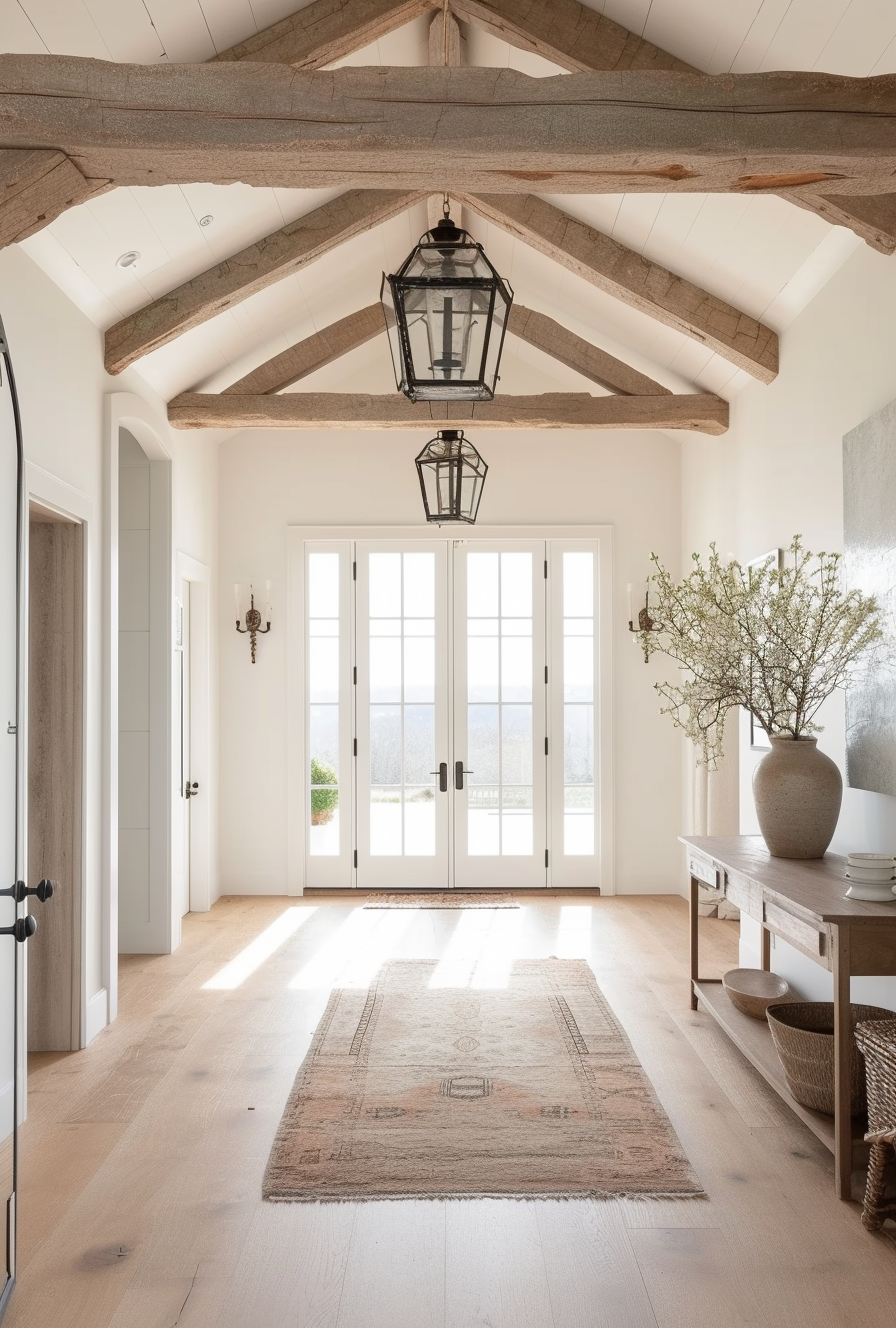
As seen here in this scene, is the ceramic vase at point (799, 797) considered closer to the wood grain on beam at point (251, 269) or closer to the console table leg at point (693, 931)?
the console table leg at point (693, 931)

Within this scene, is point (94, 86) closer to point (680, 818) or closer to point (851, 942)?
point (851, 942)

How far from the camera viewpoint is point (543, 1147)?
3082 millimetres

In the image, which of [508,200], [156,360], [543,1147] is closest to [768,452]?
[508,200]

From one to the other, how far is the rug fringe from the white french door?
4.05m

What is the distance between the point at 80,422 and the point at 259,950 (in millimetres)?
2891

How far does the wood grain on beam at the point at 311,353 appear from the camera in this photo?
5.78 meters

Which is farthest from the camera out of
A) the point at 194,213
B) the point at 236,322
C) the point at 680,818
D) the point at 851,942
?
the point at 680,818

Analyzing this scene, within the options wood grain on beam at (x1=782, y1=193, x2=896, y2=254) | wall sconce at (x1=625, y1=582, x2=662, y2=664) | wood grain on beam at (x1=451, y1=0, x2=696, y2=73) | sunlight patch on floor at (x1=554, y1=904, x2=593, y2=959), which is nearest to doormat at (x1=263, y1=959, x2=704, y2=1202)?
sunlight patch on floor at (x1=554, y1=904, x2=593, y2=959)

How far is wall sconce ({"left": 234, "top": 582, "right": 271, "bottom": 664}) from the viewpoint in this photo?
6805 mm

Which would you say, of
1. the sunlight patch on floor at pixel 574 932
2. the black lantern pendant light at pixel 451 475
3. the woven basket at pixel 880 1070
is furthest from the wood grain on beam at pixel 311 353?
the woven basket at pixel 880 1070

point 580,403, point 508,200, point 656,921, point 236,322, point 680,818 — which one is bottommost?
point 656,921

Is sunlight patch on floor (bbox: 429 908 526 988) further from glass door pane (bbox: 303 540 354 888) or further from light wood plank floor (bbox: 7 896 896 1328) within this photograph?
glass door pane (bbox: 303 540 354 888)

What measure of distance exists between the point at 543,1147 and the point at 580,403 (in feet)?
12.8

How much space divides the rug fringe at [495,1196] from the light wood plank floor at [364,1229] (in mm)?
27
